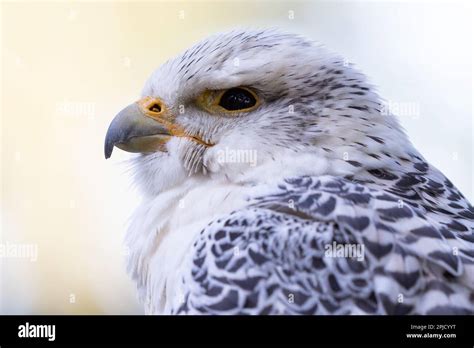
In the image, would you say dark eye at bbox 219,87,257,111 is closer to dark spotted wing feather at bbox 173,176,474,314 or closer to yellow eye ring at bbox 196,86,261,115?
yellow eye ring at bbox 196,86,261,115

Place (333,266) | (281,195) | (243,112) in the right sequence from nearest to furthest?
1. (333,266)
2. (281,195)
3. (243,112)

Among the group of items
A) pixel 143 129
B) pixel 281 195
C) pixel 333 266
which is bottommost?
pixel 333 266

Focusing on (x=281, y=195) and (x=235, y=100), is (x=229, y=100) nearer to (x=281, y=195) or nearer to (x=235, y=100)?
(x=235, y=100)

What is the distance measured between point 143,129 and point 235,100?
0.94ft

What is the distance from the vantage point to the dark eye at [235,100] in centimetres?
202

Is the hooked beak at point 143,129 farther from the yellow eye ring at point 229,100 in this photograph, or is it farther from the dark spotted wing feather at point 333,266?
the dark spotted wing feather at point 333,266

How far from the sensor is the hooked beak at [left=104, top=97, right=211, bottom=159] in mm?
2006

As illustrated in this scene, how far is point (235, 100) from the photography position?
203 centimetres

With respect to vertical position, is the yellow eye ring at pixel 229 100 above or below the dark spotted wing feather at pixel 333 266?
above

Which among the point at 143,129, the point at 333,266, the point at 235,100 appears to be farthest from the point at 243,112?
the point at 333,266

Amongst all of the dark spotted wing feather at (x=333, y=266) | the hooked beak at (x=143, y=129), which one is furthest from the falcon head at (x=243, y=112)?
the dark spotted wing feather at (x=333, y=266)

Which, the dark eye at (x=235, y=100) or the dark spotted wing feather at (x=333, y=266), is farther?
the dark eye at (x=235, y=100)
